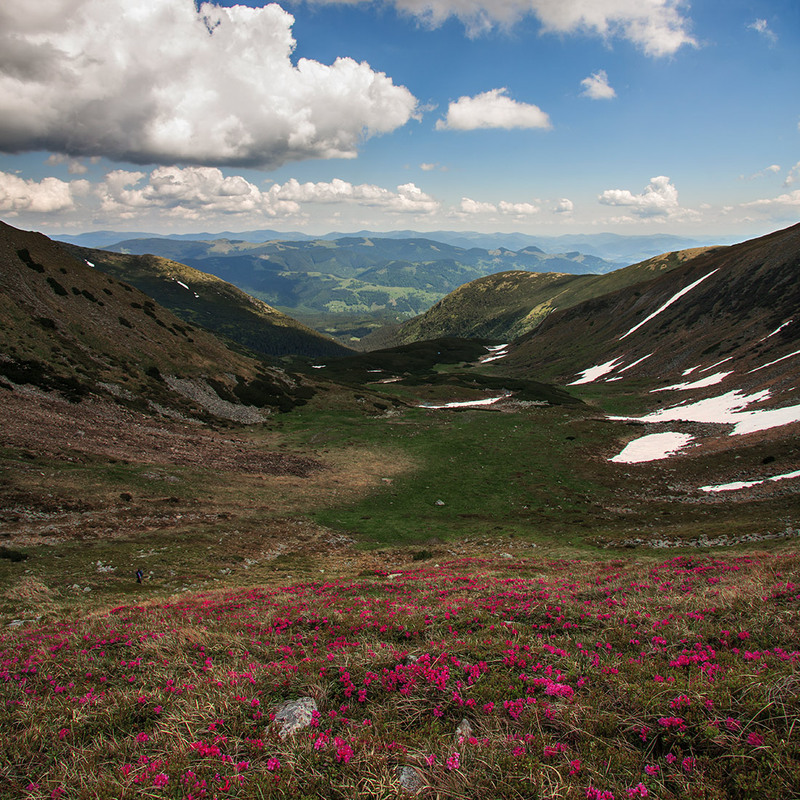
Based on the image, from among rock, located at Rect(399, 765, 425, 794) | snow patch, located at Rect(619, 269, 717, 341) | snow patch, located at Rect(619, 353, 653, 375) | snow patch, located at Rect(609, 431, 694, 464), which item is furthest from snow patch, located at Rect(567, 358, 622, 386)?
rock, located at Rect(399, 765, 425, 794)

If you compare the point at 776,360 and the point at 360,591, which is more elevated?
the point at 776,360

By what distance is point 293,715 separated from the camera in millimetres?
7824

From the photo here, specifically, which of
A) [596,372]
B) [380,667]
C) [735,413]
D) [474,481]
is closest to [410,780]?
[380,667]

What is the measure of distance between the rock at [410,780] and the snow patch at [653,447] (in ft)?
179

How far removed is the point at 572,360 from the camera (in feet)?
515

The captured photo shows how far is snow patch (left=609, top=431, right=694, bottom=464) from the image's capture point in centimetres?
5347

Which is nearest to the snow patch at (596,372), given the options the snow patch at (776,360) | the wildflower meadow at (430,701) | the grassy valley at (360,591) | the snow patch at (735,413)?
the snow patch at (735,413)

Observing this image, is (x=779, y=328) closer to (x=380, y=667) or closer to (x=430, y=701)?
(x=380, y=667)

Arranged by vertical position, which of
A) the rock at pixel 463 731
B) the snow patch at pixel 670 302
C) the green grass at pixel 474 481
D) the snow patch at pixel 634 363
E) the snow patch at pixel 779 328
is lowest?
the green grass at pixel 474 481

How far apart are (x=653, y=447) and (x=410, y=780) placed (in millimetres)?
61525

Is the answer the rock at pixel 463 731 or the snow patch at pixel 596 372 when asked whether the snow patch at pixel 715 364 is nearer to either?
the snow patch at pixel 596 372

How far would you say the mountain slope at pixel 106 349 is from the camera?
2089 inches

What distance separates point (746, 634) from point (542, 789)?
22.2 feet

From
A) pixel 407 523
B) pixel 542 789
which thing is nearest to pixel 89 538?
pixel 407 523
